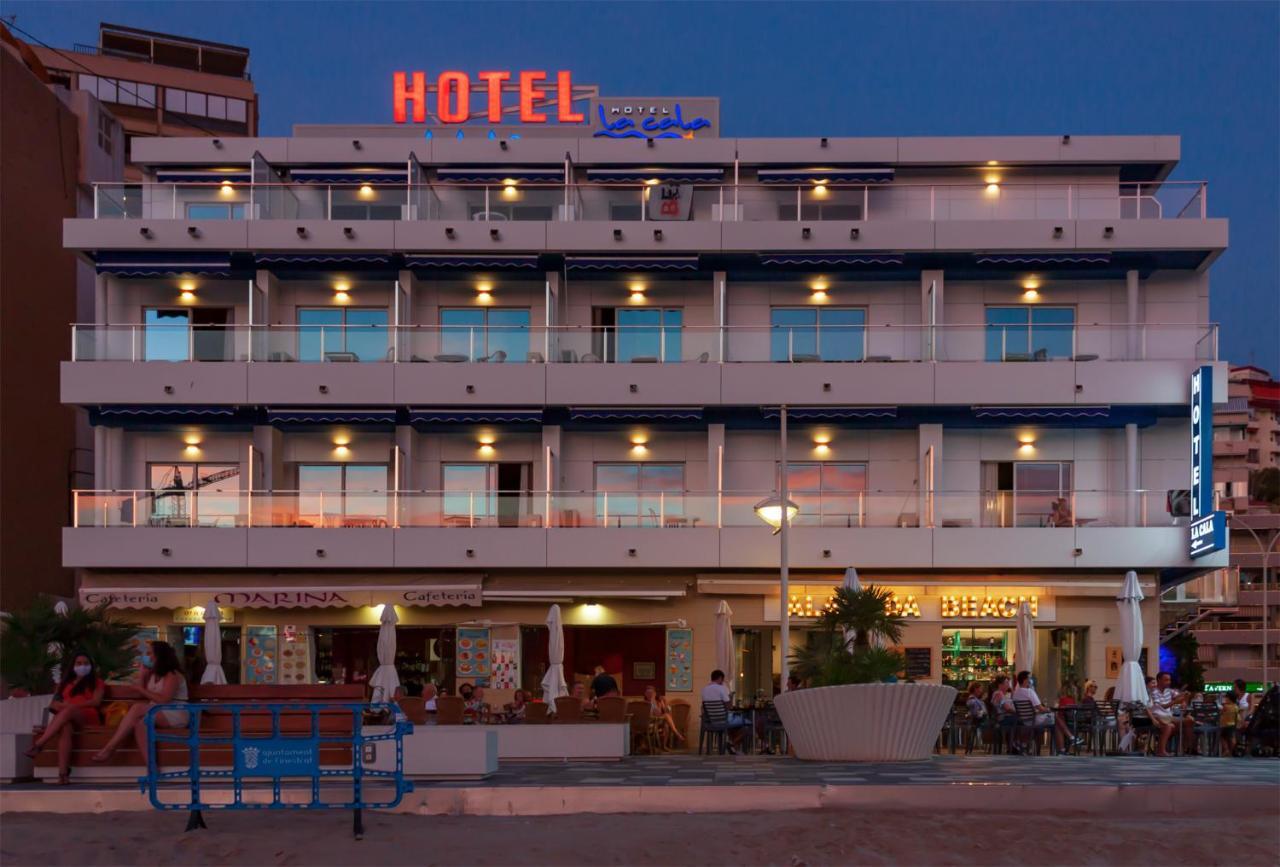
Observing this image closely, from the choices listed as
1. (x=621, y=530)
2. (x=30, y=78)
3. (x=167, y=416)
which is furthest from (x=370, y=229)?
(x=30, y=78)

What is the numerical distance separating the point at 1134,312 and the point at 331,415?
63.4ft

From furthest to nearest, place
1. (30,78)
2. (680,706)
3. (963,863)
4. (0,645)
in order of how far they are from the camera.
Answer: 1. (30,78)
2. (680,706)
3. (0,645)
4. (963,863)

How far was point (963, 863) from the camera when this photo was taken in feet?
45.2

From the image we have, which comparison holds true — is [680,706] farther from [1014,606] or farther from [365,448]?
[365,448]

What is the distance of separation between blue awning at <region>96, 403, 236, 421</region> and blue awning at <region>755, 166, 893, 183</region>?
14627 millimetres

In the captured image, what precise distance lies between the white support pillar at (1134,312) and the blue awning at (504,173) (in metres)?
14.2

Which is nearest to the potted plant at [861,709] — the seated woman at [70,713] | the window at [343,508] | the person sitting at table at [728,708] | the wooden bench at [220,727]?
the person sitting at table at [728,708]

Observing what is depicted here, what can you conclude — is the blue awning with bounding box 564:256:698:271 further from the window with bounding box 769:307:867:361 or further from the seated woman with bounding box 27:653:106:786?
the seated woman with bounding box 27:653:106:786

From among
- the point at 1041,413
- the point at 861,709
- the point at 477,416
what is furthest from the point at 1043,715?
the point at 477,416

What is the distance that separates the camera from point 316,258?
37.4m

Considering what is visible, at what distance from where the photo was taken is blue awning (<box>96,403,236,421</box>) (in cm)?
3641

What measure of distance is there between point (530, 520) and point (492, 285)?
669 cm

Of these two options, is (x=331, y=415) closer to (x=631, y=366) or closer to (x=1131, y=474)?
(x=631, y=366)

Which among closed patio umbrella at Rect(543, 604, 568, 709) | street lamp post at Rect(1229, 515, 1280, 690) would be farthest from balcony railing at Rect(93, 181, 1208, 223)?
street lamp post at Rect(1229, 515, 1280, 690)
